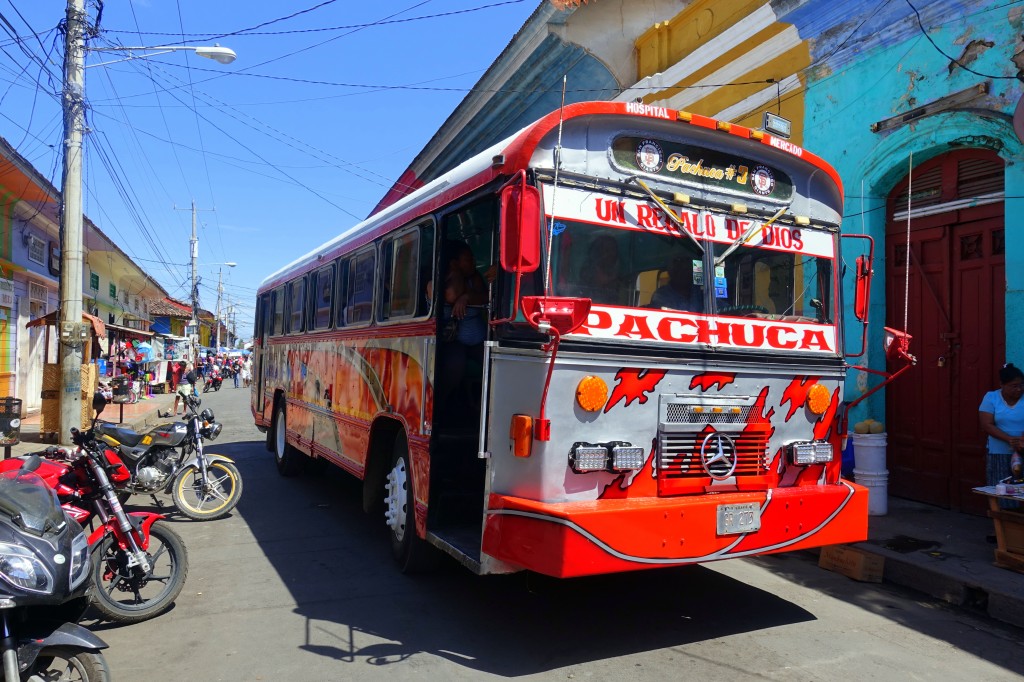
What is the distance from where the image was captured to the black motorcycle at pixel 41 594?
10.1 ft

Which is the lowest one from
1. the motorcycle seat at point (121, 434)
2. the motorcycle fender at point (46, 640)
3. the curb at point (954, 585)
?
the curb at point (954, 585)

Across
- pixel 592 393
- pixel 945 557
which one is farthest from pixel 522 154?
pixel 945 557

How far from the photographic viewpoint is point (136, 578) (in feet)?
15.7

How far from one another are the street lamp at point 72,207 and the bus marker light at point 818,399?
11.6 metres

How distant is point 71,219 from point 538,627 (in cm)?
1200

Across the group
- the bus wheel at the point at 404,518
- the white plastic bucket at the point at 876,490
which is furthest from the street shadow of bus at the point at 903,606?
the bus wheel at the point at 404,518

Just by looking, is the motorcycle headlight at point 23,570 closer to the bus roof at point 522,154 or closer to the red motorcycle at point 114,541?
the red motorcycle at point 114,541

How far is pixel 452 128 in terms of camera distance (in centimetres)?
1794

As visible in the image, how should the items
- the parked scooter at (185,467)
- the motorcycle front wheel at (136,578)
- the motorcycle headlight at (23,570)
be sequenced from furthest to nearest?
the parked scooter at (185,467)
the motorcycle front wheel at (136,578)
the motorcycle headlight at (23,570)

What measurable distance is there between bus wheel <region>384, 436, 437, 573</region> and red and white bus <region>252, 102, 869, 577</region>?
0.08 feet

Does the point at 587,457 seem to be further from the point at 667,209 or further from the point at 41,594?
the point at 41,594

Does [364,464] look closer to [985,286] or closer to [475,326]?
[475,326]

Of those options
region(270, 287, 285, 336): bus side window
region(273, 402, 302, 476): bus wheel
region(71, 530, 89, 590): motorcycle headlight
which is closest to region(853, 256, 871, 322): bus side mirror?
region(71, 530, 89, 590): motorcycle headlight

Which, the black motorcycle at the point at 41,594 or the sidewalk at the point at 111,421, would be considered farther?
the sidewalk at the point at 111,421
